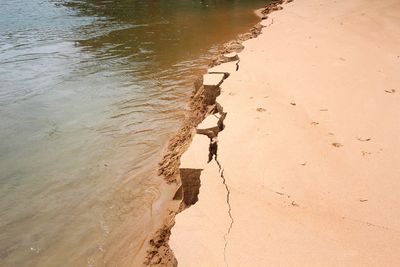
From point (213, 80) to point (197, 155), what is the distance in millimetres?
1916

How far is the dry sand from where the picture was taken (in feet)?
6.86

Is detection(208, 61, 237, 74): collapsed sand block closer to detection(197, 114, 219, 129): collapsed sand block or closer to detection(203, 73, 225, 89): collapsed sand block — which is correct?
detection(203, 73, 225, 89): collapsed sand block

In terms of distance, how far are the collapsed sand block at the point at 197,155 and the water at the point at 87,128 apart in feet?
2.37

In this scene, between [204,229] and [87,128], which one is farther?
[87,128]

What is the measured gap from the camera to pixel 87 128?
Result: 4.95m

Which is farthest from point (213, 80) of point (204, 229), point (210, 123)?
point (204, 229)

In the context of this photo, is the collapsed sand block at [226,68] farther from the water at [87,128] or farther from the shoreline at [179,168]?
the water at [87,128]

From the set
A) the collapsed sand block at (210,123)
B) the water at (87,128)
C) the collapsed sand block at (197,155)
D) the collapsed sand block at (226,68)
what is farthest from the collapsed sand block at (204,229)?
the collapsed sand block at (226,68)

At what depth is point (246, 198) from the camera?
8.23 ft

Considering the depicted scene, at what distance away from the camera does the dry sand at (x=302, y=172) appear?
6.86 feet

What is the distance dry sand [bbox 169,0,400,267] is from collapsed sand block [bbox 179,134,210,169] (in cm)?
2

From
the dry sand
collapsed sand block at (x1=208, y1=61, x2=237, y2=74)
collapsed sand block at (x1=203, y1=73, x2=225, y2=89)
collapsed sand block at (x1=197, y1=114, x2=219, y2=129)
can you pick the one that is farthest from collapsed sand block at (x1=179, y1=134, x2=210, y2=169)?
collapsed sand block at (x1=208, y1=61, x2=237, y2=74)

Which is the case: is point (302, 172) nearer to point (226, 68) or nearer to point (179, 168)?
point (179, 168)

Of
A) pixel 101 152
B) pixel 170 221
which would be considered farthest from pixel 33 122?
pixel 170 221
